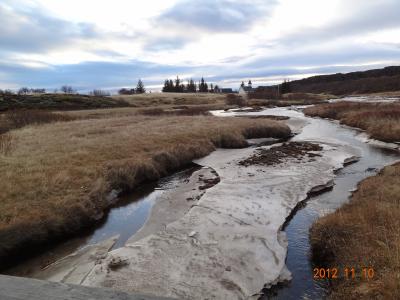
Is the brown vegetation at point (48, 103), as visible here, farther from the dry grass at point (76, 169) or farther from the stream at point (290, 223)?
the stream at point (290, 223)

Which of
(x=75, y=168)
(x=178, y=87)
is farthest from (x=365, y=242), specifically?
(x=178, y=87)

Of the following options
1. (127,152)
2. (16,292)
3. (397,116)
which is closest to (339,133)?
(397,116)

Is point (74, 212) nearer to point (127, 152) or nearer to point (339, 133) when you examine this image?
point (127, 152)

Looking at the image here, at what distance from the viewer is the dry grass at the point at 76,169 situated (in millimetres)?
11359

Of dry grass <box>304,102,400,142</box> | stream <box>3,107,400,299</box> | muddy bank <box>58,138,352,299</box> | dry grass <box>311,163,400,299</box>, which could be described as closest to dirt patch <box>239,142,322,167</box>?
stream <box>3,107,400,299</box>

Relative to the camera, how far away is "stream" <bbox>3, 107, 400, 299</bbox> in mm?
8219

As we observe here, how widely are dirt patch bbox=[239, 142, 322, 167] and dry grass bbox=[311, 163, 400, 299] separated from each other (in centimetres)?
930

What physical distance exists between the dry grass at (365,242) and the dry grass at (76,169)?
26.2 feet

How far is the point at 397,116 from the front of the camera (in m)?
34.8
